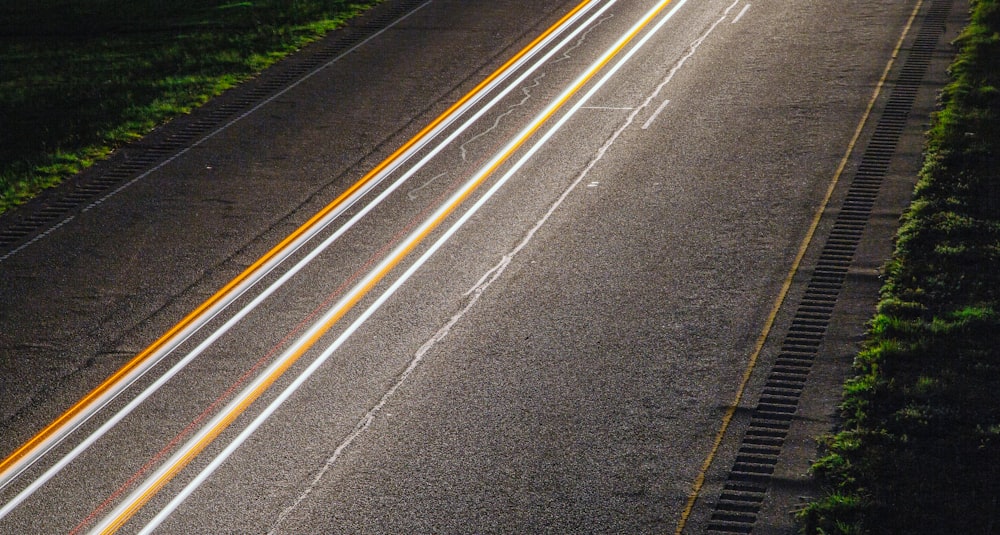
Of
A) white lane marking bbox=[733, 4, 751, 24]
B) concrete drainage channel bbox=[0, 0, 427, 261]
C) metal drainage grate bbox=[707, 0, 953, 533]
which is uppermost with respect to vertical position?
concrete drainage channel bbox=[0, 0, 427, 261]

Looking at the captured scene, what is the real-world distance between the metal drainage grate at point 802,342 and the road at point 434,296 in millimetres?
247

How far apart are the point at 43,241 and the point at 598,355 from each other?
625 centimetres

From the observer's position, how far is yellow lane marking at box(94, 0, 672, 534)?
314 inches

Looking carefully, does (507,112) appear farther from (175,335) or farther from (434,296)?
(175,335)

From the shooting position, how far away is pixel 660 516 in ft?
24.1

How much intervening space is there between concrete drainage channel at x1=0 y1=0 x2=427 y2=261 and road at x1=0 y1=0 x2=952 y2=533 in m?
0.18

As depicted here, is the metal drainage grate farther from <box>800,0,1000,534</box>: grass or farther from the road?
<box>800,0,1000,534</box>: grass

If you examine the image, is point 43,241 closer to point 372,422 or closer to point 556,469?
point 372,422

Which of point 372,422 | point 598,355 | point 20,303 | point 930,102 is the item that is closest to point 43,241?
point 20,303

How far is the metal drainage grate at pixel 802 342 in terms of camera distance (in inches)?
295

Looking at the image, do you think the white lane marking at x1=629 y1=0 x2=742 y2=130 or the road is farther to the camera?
the white lane marking at x1=629 y1=0 x2=742 y2=130

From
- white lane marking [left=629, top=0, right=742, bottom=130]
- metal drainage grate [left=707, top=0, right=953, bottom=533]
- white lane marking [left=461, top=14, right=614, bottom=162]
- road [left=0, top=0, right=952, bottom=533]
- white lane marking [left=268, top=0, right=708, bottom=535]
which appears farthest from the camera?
white lane marking [left=629, top=0, right=742, bottom=130]

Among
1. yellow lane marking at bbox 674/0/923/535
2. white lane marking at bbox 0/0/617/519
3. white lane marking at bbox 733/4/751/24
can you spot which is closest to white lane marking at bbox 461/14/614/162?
white lane marking at bbox 0/0/617/519

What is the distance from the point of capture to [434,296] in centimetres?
1045
